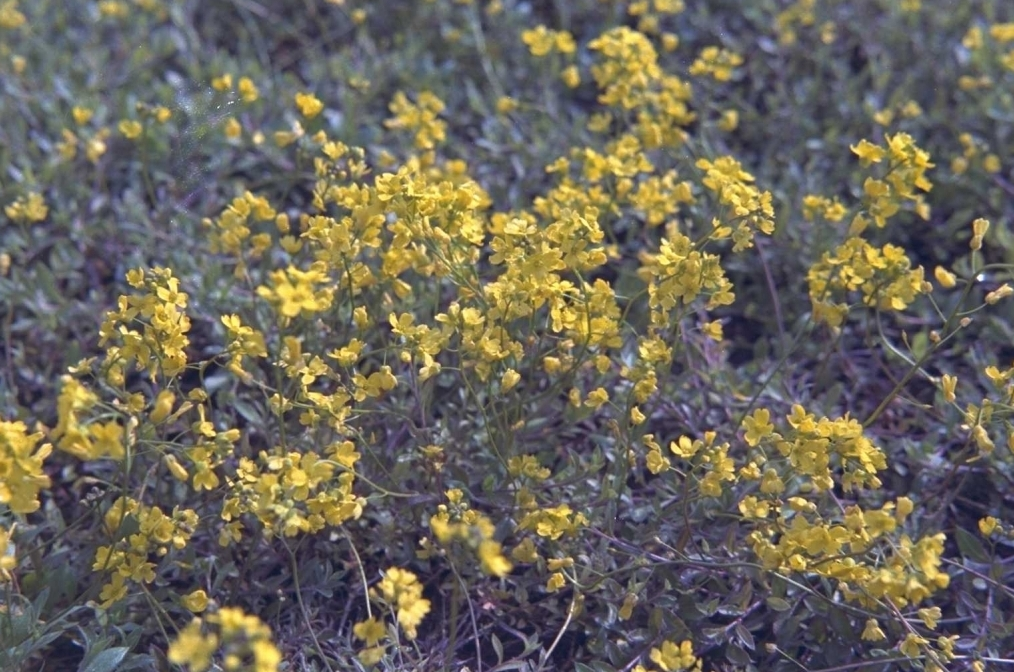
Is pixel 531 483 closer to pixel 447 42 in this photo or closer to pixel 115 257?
pixel 115 257

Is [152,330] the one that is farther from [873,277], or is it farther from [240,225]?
[873,277]

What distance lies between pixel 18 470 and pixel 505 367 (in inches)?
43.3

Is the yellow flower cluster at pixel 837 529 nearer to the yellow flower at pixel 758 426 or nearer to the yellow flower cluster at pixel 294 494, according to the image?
the yellow flower at pixel 758 426

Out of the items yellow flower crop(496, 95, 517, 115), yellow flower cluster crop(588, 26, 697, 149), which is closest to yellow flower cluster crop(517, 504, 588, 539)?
yellow flower cluster crop(588, 26, 697, 149)

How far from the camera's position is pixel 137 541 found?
7.84ft

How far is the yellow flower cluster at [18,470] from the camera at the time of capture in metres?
2.04

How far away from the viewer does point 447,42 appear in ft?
14.9

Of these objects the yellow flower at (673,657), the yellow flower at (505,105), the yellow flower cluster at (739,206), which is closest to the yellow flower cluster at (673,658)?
the yellow flower at (673,657)

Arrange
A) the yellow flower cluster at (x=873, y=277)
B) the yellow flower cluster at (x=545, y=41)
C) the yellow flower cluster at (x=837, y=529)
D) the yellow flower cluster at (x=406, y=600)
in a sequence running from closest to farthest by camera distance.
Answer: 1. the yellow flower cluster at (x=406, y=600)
2. the yellow flower cluster at (x=837, y=529)
3. the yellow flower cluster at (x=873, y=277)
4. the yellow flower cluster at (x=545, y=41)

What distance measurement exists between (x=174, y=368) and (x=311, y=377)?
0.30m

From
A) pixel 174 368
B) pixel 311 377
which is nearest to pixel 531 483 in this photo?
pixel 311 377

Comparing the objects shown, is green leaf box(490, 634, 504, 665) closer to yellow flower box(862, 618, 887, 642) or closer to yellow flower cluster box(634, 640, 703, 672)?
yellow flower cluster box(634, 640, 703, 672)

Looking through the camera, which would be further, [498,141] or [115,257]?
[498,141]

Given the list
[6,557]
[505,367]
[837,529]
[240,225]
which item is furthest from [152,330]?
[837,529]
